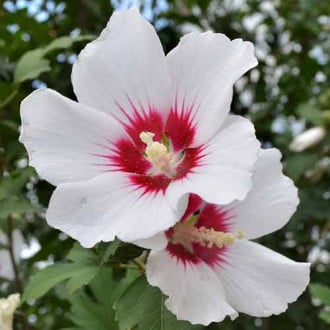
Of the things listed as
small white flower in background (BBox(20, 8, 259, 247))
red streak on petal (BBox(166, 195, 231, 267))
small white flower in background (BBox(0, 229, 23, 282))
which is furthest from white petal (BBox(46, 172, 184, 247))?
small white flower in background (BBox(0, 229, 23, 282))

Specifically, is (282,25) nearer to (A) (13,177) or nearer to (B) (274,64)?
(B) (274,64)

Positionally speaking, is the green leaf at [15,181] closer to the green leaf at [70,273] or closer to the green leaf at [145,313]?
the green leaf at [70,273]

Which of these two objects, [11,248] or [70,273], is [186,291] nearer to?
[70,273]

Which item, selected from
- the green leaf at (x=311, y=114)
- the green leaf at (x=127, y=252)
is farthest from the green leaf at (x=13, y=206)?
the green leaf at (x=311, y=114)

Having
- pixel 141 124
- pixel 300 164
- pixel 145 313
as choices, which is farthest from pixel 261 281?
pixel 300 164

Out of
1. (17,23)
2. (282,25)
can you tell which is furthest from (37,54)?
(282,25)

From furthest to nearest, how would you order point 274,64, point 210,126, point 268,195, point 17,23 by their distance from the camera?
1. point 274,64
2. point 17,23
3. point 268,195
4. point 210,126
